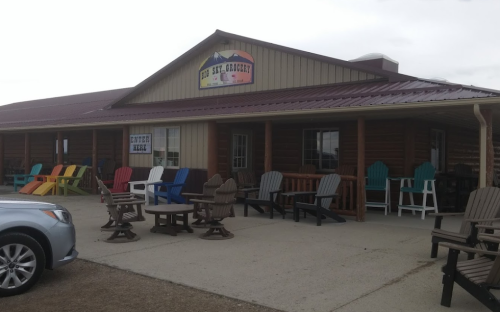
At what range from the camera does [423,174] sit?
Result: 9.91 m

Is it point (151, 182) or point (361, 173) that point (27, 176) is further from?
point (361, 173)

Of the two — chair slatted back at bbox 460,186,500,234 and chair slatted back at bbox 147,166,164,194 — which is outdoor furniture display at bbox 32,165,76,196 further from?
chair slatted back at bbox 460,186,500,234

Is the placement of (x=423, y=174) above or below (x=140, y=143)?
below

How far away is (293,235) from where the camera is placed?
25.0ft

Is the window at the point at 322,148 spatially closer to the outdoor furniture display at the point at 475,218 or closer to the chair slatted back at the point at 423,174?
the chair slatted back at the point at 423,174

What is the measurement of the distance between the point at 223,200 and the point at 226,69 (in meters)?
6.95

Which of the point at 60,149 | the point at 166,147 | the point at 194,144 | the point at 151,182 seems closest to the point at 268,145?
the point at 194,144

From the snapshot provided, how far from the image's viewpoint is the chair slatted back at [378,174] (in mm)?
10664

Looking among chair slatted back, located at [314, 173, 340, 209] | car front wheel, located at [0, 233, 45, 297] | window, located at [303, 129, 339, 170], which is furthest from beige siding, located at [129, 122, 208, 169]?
car front wheel, located at [0, 233, 45, 297]

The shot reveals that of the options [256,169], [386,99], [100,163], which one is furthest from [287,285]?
[100,163]

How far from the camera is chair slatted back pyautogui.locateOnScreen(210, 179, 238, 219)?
23.9 feet

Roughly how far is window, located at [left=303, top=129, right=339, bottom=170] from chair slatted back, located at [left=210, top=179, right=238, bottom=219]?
5.11m

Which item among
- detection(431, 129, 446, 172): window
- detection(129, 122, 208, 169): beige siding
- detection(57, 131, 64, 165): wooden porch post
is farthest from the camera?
detection(57, 131, 64, 165): wooden porch post

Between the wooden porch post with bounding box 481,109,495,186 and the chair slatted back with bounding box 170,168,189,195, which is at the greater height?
the wooden porch post with bounding box 481,109,495,186
